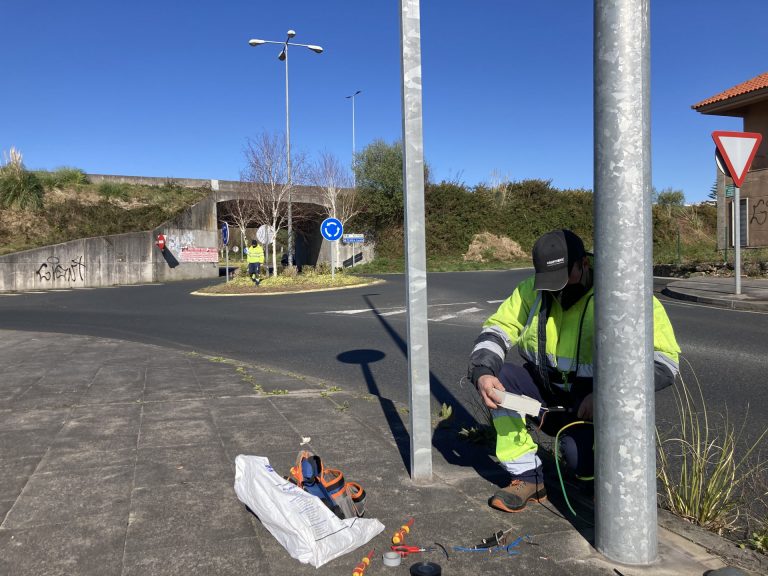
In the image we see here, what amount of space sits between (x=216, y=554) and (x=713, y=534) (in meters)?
2.19

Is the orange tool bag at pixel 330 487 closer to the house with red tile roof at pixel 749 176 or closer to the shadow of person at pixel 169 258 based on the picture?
the house with red tile roof at pixel 749 176

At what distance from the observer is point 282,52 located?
29547mm

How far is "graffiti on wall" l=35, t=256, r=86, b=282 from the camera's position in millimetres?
29766

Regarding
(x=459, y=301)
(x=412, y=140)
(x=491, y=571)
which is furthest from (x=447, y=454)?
(x=459, y=301)

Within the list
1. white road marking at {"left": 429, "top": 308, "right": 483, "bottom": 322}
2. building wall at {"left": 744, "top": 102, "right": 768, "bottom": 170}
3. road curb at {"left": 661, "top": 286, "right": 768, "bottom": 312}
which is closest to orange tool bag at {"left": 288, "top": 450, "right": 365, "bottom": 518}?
white road marking at {"left": 429, "top": 308, "right": 483, "bottom": 322}

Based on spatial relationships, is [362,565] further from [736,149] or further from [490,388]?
[736,149]

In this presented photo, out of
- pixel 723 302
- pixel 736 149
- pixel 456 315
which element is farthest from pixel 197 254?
pixel 736 149

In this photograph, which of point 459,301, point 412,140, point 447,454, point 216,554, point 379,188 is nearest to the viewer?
point 216,554

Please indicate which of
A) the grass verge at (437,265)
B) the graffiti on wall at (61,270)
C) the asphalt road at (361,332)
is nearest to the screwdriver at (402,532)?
the asphalt road at (361,332)

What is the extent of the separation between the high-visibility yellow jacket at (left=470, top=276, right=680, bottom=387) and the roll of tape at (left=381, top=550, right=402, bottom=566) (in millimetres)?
976

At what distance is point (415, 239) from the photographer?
3.60 meters

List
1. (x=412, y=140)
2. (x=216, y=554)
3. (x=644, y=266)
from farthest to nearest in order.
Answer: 1. (x=412, y=140)
2. (x=216, y=554)
3. (x=644, y=266)

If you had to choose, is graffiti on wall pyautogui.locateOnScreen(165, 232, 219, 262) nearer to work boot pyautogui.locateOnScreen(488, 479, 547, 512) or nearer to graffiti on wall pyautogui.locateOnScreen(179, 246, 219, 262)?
graffiti on wall pyautogui.locateOnScreen(179, 246, 219, 262)

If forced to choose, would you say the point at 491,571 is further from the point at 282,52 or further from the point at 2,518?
the point at 282,52
